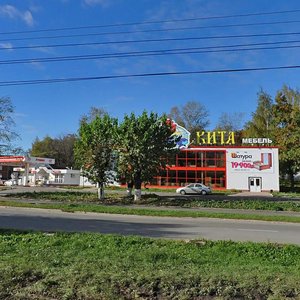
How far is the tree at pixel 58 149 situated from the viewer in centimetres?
11112

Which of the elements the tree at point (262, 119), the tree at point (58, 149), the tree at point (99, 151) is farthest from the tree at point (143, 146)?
the tree at point (58, 149)

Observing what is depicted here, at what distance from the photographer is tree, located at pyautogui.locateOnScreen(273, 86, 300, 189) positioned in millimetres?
57219

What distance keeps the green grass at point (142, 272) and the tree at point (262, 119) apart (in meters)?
66.2

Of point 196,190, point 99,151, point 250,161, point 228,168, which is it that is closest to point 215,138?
point 228,168

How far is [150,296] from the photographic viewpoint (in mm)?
5801

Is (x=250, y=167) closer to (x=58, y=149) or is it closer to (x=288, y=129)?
(x=288, y=129)

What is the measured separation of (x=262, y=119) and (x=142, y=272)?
238ft

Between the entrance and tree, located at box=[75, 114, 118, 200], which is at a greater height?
tree, located at box=[75, 114, 118, 200]

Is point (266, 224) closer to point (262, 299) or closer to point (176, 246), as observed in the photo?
point (176, 246)

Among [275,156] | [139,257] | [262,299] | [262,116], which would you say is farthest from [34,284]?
[262,116]

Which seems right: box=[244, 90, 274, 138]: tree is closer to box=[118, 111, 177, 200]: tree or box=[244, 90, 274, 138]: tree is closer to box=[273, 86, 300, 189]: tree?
box=[273, 86, 300, 189]: tree

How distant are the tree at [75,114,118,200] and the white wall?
2941 centimetres

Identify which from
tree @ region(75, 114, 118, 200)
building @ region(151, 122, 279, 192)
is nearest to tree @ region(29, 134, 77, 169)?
building @ region(151, 122, 279, 192)

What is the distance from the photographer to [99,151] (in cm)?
3450
